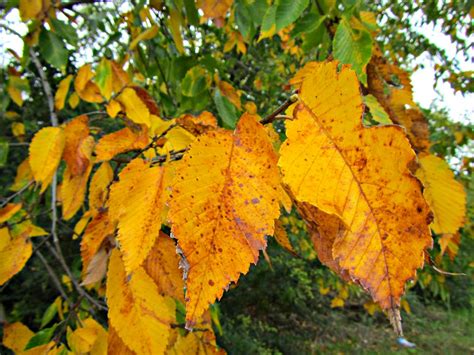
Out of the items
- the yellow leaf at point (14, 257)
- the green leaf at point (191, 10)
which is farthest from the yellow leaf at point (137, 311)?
the green leaf at point (191, 10)

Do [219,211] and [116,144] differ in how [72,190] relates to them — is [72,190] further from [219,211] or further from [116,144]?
Answer: [219,211]

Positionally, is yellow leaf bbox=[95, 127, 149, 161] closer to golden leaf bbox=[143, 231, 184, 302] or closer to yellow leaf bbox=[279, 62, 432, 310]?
golden leaf bbox=[143, 231, 184, 302]

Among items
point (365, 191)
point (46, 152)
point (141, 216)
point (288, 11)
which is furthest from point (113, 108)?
point (365, 191)

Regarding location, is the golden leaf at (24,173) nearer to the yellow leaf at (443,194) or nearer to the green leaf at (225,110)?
the green leaf at (225,110)

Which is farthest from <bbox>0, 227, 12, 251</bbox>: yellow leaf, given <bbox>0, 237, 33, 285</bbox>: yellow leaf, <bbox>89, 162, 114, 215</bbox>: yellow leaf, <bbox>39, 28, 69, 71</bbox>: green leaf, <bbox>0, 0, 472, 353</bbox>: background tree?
<bbox>39, 28, 69, 71</bbox>: green leaf

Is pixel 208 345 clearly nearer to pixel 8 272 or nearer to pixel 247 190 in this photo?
pixel 8 272

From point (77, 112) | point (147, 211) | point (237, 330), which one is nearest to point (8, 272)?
point (147, 211)

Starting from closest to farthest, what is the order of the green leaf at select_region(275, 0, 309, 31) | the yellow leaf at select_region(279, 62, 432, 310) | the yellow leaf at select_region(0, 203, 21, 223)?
1. the yellow leaf at select_region(279, 62, 432, 310)
2. the green leaf at select_region(275, 0, 309, 31)
3. the yellow leaf at select_region(0, 203, 21, 223)
